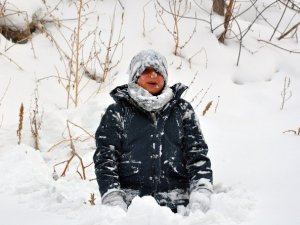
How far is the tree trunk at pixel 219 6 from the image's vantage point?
20.5 ft

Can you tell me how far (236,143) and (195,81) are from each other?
1504 millimetres

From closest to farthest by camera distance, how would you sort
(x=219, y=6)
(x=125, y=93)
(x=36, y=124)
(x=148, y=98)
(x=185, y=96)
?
(x=148, y=98) → (x=125, y=93) → (x=36, y=124) → (x=185, y=96) → (x=219, y=6)

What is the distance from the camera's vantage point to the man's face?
2848 millimetres

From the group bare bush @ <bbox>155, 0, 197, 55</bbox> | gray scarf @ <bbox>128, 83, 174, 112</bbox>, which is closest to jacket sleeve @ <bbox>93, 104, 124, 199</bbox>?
gray scarf @ <bbox>128, 83, 174, 112</bbox>

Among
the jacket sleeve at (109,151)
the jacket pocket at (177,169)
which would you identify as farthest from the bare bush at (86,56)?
the jacket pocket at (177,169)

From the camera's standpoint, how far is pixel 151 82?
286 cm

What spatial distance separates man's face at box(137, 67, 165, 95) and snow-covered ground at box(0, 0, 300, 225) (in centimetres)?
68

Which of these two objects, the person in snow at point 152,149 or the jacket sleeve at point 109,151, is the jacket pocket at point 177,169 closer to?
the person in snow at point 152,149

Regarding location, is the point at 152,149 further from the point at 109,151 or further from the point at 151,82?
the point at 151,82

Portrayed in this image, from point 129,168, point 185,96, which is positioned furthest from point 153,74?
point 185,96

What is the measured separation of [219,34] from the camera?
19.3 feet

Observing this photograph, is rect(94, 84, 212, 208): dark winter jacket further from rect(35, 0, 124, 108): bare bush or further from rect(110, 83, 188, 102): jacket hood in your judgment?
rect(35, 0, 124, 108): bare bush

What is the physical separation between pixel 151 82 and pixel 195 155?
1.60ft

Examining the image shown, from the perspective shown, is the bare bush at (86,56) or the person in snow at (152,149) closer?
the person in snow at (152,149)
